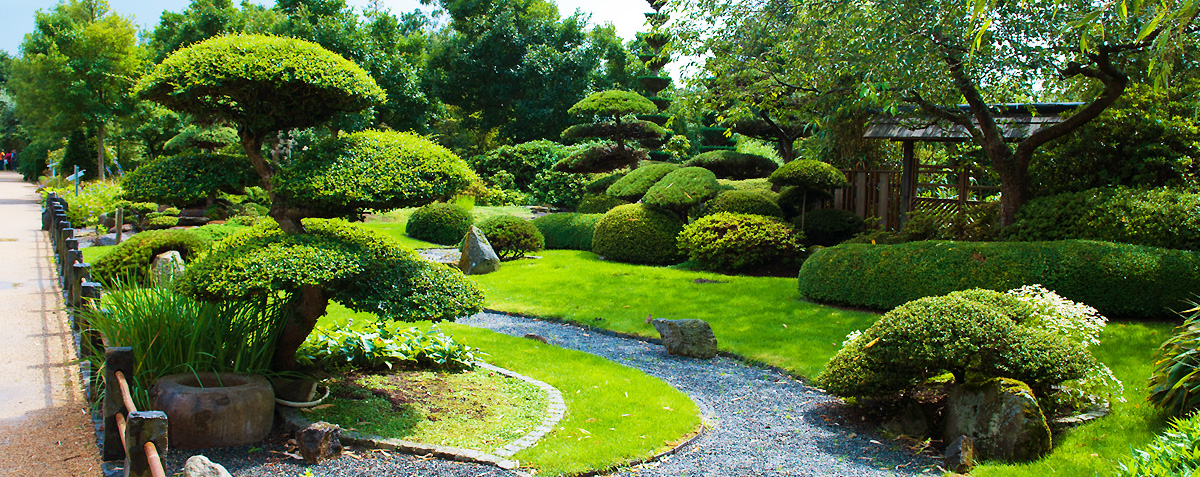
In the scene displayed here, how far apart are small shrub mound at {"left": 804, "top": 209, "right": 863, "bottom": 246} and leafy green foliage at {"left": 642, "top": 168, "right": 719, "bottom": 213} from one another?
2.12 metres

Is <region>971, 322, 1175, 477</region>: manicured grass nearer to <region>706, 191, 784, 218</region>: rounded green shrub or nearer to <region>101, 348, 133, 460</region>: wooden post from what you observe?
<region>101, 348, 133, 460</region>: wooden post

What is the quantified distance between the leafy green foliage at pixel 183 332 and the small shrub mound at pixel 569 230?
11415mm

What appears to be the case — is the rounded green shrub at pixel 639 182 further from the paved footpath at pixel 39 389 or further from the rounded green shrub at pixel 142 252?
the paved footpath at pixel 39 389

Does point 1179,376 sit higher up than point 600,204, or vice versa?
point 600,204

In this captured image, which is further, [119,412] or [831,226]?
[831,226]

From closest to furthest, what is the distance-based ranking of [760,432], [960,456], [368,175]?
[960,456], [368,175], [760,432]

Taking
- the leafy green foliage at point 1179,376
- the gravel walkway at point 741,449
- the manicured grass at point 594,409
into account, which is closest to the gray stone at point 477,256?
the manicured grass at point 594,409

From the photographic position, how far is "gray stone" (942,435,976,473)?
4.94 m

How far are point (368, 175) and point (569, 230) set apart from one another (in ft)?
39.1

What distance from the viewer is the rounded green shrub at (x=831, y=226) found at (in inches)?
548

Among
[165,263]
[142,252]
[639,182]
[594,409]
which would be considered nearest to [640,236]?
[639,182]

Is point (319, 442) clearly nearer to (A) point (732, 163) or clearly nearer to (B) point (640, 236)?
(B) point (640, 236)

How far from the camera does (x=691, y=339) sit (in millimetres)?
8102

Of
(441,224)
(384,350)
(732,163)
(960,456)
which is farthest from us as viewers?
(732,163)
